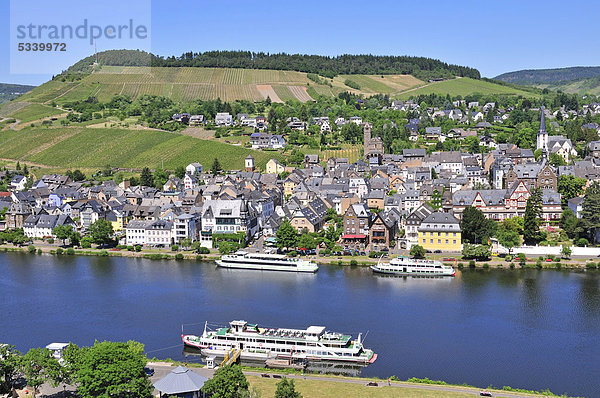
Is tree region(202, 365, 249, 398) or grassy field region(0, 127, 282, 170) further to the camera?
grassy field region(0, 127, 282, 170)

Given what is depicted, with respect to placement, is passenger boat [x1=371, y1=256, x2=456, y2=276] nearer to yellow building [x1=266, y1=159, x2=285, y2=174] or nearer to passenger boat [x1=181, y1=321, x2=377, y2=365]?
passenger boat [x1=181, y1=321, x2=377, y2=365]

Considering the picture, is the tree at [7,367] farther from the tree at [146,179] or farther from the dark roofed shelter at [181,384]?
the tree at [146,179]

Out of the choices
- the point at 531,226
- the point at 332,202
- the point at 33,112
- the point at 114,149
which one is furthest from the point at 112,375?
the point at 33,112

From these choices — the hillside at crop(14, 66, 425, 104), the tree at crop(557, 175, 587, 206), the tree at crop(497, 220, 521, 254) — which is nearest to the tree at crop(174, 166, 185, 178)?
the tree at crop(497, 220, 521, 254)

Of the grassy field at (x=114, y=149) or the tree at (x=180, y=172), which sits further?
the grassy field at (x=114, y=149)

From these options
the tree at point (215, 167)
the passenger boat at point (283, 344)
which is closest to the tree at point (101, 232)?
the tree at point (215, 167)

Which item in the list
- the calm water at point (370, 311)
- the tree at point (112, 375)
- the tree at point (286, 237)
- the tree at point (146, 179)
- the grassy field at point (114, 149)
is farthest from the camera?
the grassy field at point (114, 149)
